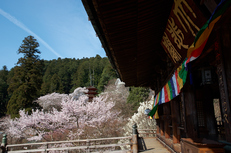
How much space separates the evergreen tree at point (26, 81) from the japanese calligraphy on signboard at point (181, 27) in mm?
25638

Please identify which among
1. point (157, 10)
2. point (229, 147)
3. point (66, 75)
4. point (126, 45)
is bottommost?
point (229, 147)

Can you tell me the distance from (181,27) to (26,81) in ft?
92.2

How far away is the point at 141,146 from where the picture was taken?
28.9 ft

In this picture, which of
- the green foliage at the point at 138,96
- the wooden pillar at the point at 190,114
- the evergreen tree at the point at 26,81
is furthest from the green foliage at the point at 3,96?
the wooden pillar at the point at 190,114

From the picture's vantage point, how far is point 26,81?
2658cm

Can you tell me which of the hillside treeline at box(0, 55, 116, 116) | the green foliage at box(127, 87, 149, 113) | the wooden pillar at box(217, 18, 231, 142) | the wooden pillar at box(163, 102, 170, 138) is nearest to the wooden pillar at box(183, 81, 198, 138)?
the wooden pillar at box(217, 18, 231, 142)

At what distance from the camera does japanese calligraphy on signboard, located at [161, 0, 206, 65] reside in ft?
8.49

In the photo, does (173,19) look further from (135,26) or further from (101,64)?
(101,64)

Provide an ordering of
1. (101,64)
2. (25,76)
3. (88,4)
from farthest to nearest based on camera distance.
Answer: (101,64) < (25,76) < (88,4)

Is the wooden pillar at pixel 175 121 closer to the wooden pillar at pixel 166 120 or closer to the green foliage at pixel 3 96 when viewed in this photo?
the wooden pillar at pixel 166 120

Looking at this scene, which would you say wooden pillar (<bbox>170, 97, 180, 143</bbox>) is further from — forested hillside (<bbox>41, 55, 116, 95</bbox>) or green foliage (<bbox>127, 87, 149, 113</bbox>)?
forested hillside (<bbox>41, 55, 116, 95</bbox>)

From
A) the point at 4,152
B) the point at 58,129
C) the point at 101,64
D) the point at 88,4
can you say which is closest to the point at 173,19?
the point at 88,4

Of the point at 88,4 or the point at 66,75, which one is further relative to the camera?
the point at 66,75

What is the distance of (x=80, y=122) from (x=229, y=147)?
1144cm
